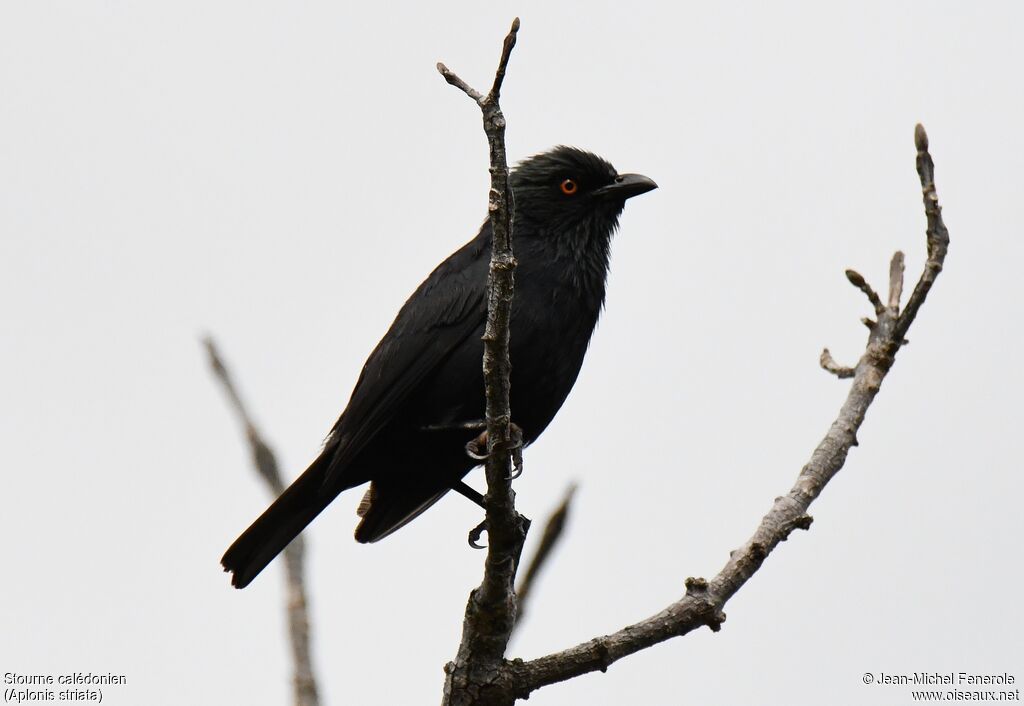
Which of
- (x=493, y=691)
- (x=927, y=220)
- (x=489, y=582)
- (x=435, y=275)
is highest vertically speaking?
(x=435, y=275)

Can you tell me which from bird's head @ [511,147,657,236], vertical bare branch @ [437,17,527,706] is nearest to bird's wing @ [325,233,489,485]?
bird's head @ [511,147,657,236]

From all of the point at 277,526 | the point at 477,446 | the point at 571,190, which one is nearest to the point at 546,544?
the point at 477,446

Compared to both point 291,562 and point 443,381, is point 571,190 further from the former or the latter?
point 291,562

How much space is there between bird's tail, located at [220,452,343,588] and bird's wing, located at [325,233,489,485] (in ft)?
0.64

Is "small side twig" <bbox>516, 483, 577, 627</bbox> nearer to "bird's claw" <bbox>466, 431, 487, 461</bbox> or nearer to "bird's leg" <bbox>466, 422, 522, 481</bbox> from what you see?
"bird's leg" <bbox>466, 422, 522, 481</bbox>

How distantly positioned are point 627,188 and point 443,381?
180 centimetres

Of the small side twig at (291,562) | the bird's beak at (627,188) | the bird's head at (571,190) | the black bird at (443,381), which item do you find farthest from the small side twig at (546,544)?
the bird's beak at (627,188)

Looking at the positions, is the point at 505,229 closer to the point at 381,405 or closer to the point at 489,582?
the point at 489,582

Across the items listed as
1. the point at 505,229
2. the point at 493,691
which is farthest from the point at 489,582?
the point at 505,229

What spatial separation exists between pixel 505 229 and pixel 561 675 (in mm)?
1631

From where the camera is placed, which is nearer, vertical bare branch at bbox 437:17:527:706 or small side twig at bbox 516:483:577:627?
small side twig at bbox 516:483:577:627

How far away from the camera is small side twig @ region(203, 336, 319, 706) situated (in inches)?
169

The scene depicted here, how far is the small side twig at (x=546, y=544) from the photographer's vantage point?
13.6 ft

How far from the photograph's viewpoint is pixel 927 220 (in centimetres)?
539
